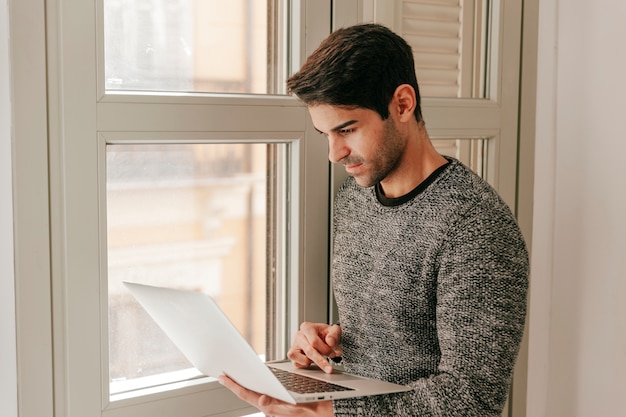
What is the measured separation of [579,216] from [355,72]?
0.71 m

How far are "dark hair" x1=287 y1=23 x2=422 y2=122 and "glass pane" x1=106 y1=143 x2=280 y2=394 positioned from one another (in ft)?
0.76

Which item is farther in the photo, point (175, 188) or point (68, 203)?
point (175, 188)

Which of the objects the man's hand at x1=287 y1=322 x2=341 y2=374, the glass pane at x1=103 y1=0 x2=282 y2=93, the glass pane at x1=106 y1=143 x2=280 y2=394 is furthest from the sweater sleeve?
the glass pane at x1=103 y1=0 x2=282 y2=93

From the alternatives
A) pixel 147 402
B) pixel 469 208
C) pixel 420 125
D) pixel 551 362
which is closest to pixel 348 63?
pixel 420 125

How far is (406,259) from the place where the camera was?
1258 millimetres

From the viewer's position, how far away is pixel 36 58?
113 cm

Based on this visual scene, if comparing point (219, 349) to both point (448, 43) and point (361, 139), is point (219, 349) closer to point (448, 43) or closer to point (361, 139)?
point (361, 139)

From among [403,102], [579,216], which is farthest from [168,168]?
[579,216]

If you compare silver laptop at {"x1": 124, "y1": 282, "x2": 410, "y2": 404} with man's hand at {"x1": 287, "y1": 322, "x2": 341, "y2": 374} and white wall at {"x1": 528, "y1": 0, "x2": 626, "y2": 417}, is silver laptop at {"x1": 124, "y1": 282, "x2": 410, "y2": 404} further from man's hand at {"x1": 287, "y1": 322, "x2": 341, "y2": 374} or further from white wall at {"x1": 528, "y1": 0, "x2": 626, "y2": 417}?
white wall at {"x1": 528, "y1": 0, "x2": 626, "y2": 417}

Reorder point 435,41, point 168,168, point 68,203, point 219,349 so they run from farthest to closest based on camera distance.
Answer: point 435,41, point 168,168, point 68,203, point 219,349

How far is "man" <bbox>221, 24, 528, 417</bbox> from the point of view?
1151 mm

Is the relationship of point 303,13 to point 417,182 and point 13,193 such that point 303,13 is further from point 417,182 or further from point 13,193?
point 13,193

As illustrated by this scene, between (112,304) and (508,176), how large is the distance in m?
0.92

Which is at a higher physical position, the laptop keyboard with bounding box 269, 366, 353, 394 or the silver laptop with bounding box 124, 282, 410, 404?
the silver laptop with bounding box 124, 282, 410, 404
